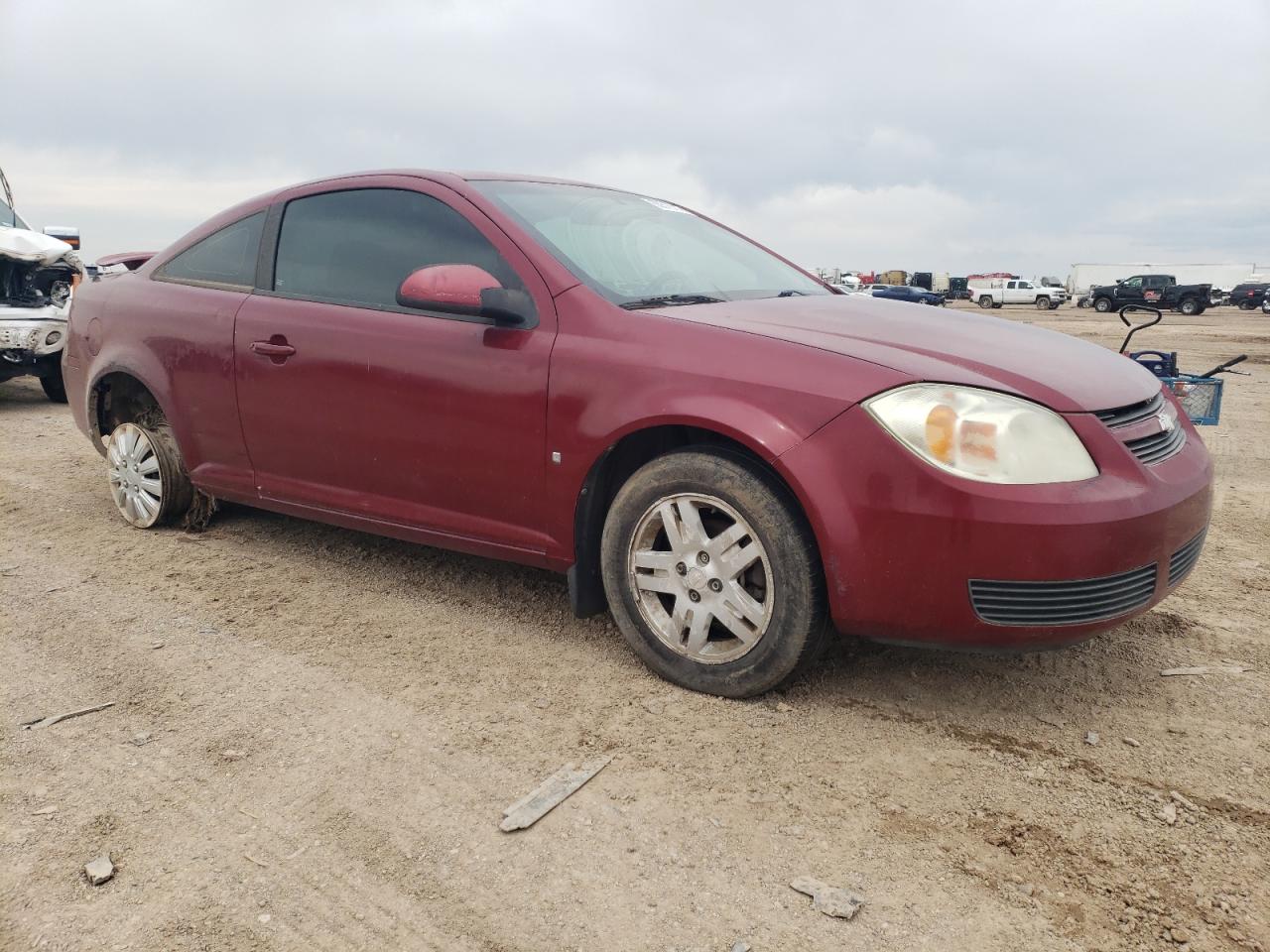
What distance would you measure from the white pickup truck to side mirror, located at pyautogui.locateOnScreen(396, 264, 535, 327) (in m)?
48.3

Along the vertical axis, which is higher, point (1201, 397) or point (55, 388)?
point (1201, 397)

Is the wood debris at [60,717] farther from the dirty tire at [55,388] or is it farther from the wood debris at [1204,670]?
the dirty tire at [55,388]

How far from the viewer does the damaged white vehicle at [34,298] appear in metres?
7.86

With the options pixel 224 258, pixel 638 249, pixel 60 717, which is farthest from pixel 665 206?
pixel 60 717

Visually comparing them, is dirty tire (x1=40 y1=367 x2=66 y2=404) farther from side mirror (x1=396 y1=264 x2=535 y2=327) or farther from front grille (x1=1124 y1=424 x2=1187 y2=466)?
front grille (x1=1124 y1=424 x2=1187 y2=466)

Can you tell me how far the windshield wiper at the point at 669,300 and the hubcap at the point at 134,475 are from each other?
2525mm

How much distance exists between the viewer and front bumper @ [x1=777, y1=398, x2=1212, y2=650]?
238cm

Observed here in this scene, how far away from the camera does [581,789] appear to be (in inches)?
92.4

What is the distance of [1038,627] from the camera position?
246 cm

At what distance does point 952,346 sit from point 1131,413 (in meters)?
0.53

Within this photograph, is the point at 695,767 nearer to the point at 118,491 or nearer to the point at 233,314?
the point at 233,314

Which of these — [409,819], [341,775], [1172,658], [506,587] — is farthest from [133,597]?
[1172,658]

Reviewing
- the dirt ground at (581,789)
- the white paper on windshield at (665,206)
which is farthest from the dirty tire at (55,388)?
the white paper on windshield at (665,206)

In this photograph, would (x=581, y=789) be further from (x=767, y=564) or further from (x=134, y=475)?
(x=134, y=475)
